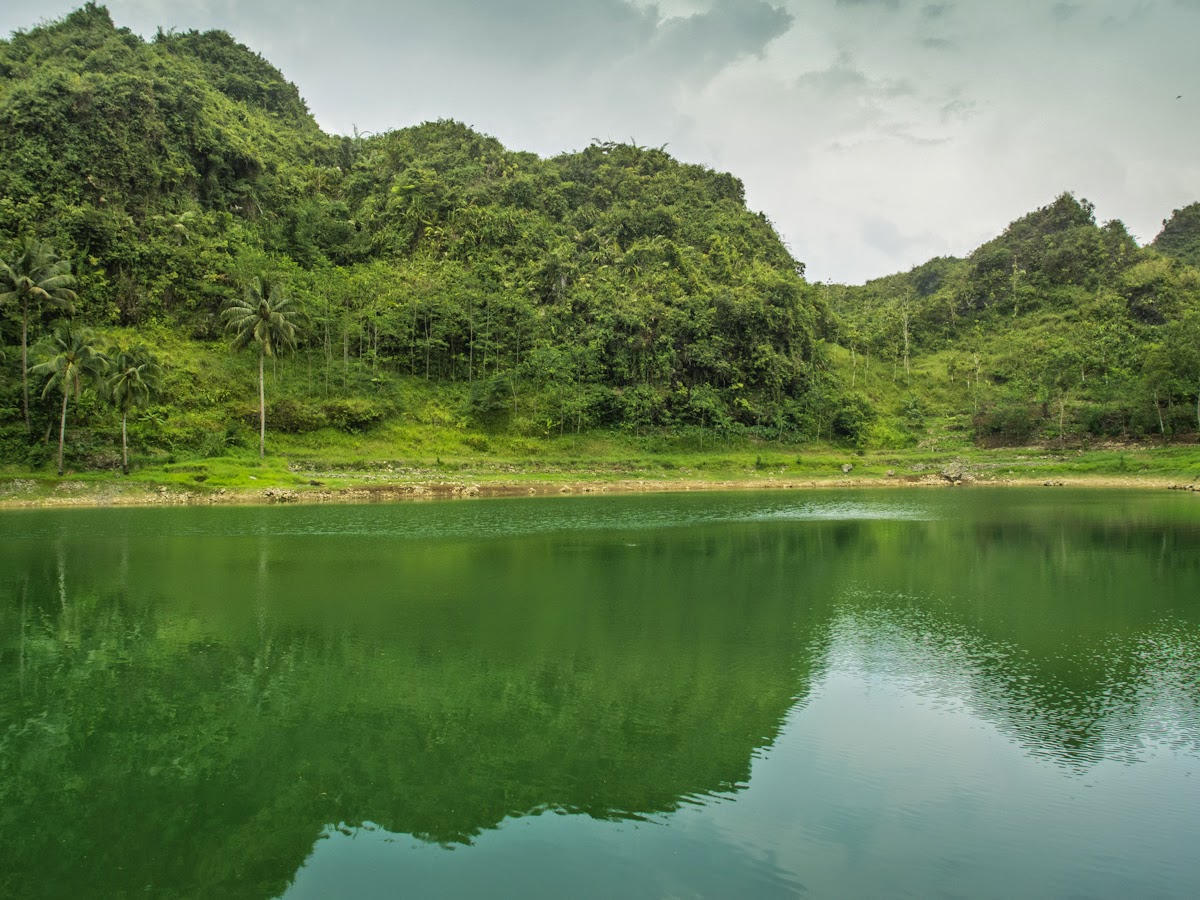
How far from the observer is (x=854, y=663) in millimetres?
12891

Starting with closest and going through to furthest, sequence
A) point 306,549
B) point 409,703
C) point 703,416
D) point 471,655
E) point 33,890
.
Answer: point 33,890, point 409,703, point 471,655, point 306,549, point 703,416

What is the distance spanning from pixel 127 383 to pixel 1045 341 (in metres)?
87.6

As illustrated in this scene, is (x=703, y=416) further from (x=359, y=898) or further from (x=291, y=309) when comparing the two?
(x=359, y=898)

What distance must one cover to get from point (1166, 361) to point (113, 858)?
72001mm

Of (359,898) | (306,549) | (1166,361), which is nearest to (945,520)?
(306,549)

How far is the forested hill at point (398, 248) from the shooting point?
58312 mm

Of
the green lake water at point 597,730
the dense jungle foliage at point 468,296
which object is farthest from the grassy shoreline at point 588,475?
the green lake water at point 597,730

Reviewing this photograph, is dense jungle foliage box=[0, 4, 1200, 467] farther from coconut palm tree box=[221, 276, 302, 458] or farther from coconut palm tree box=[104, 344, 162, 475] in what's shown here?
coconut palm tree box=[221, 276, 302, 458]

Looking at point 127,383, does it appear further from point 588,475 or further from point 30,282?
point 588,475

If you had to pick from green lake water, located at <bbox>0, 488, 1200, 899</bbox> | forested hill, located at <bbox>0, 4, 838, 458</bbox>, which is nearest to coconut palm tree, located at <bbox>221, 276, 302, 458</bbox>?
forested hill, located at <bbox>0, 4, 838, 458</bbox>

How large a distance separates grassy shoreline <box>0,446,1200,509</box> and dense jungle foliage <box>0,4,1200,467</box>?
11.7ft

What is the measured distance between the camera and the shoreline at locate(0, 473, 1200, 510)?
38.8 m

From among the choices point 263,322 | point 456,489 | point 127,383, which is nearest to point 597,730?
point 456,489

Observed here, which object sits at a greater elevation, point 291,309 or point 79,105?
point 79,105
